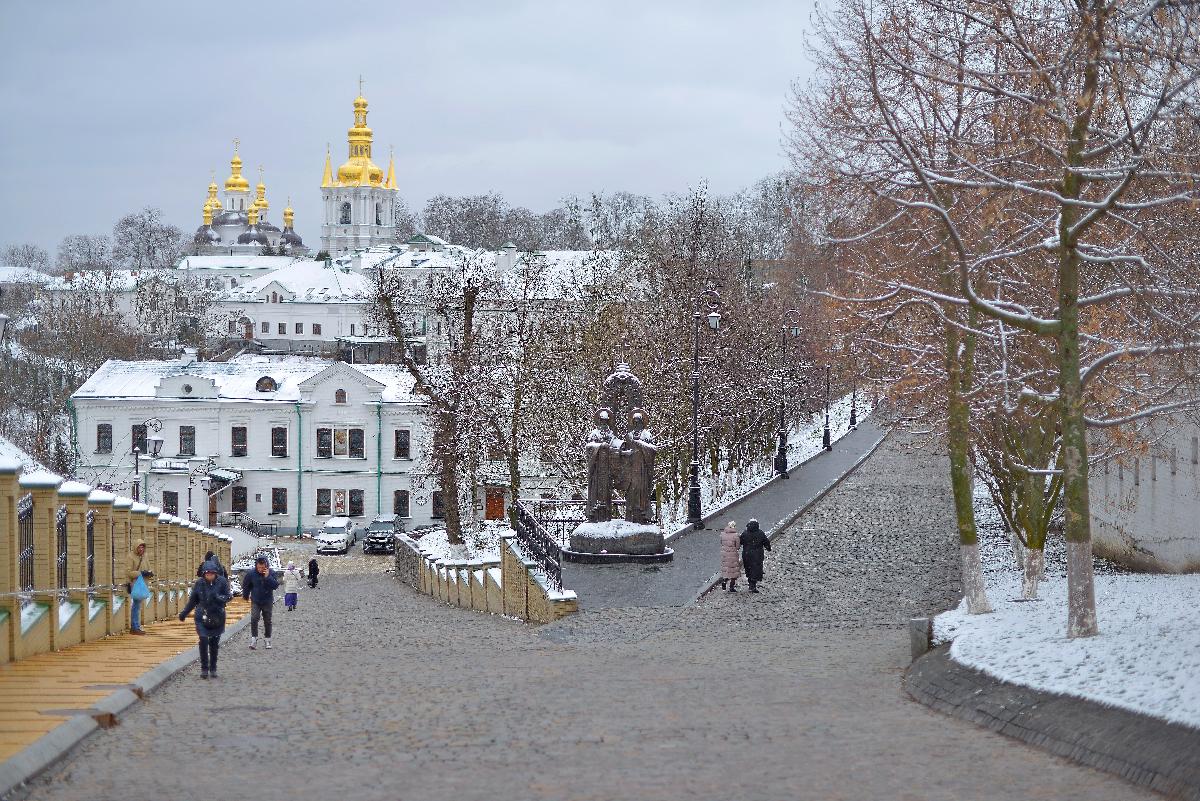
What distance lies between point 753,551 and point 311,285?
105420 mm

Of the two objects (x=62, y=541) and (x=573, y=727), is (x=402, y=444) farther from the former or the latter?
(x=573, y=727)

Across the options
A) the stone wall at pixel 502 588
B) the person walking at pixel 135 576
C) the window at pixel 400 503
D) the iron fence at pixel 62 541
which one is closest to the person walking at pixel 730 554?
the stone wall at pixel 502 588

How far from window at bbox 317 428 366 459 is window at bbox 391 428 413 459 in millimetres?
1405

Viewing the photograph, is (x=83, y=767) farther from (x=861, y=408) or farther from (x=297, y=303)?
(x=297, y=303)

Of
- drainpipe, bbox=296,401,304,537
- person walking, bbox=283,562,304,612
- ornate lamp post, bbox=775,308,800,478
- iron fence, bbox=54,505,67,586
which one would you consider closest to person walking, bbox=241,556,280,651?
iron fence, bbox=54,505,67,586

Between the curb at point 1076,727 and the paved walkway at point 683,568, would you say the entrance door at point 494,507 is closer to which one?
the paved walkway at point 683,568

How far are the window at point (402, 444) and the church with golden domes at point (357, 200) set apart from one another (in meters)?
111

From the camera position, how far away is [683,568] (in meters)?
28.3

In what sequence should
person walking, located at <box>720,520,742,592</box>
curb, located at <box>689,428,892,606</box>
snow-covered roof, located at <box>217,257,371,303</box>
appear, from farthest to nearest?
snow-covered roof, located at <box>217,257,371,303</box> < curb, located at <box>689,428,892,606</box> < person walking, located at <box>720,520,742,592</box>

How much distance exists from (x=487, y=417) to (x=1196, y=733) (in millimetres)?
35966

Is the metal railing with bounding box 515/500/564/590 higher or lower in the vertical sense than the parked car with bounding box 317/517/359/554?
higher

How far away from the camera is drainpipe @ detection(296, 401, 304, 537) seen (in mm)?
65062

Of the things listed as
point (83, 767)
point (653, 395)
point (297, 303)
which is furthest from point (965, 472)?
point (297, 303)

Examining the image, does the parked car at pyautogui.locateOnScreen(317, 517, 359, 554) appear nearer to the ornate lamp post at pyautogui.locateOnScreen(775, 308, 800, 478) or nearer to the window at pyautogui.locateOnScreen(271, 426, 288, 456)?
the window at pyautogui.locateOnScreen(271, 426, 288, 456)
